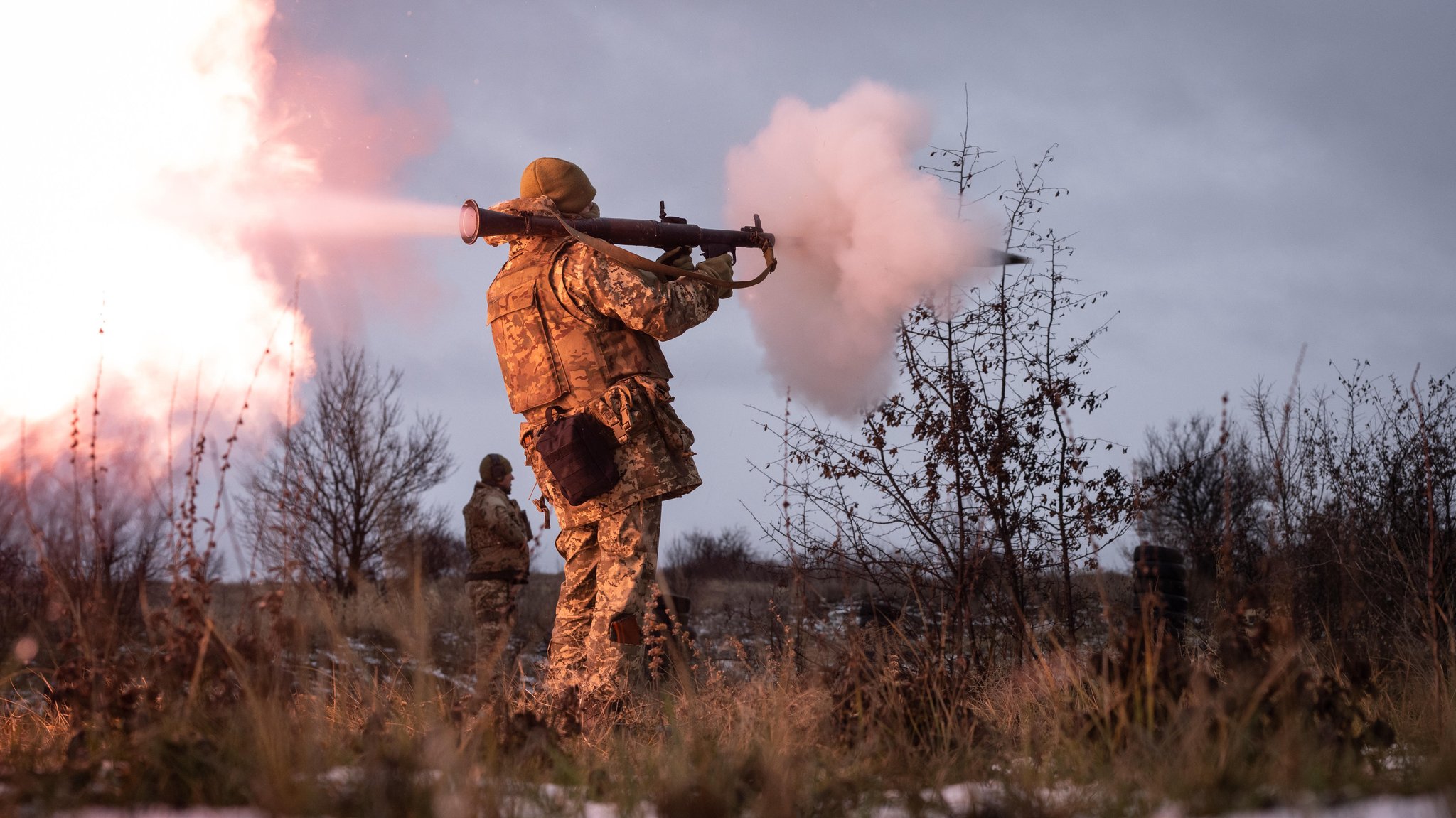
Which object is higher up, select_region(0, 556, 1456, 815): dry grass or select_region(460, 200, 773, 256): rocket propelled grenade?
select_region(460, 200, 773, 256): rocket propelled grenade

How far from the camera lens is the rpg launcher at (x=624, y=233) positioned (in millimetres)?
4969

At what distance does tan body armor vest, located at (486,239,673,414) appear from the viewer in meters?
4.98

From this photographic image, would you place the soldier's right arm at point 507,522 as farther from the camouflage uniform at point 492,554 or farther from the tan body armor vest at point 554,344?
the tan body armor vest at point 554,344

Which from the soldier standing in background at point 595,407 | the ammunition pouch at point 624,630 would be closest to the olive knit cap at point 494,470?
the soldier standing in background at point 595,407

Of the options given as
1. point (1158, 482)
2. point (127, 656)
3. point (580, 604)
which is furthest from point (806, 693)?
point (1158, 482)

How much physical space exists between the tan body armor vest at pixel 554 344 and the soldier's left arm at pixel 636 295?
0.11 metres

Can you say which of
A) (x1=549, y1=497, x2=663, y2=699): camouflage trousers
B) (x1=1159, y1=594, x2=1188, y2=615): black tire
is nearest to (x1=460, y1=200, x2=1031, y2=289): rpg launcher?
(x1=549, y1=497, x2=663, y2=699): camouflage trousers

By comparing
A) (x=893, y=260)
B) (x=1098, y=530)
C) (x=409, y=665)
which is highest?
(x=893, y=260)

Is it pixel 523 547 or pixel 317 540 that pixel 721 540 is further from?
pixel 523 547

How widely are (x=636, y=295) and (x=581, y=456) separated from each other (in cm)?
75

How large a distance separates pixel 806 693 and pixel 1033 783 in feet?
3.99

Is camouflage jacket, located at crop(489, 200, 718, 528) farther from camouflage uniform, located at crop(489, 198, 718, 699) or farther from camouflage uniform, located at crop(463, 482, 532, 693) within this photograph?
camouflage uniform, located at crop(463, 482, 532, 693)

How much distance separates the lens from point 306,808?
244 cm

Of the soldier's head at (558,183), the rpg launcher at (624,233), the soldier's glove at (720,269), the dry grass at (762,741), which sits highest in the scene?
the soldier's head at (558,183)
